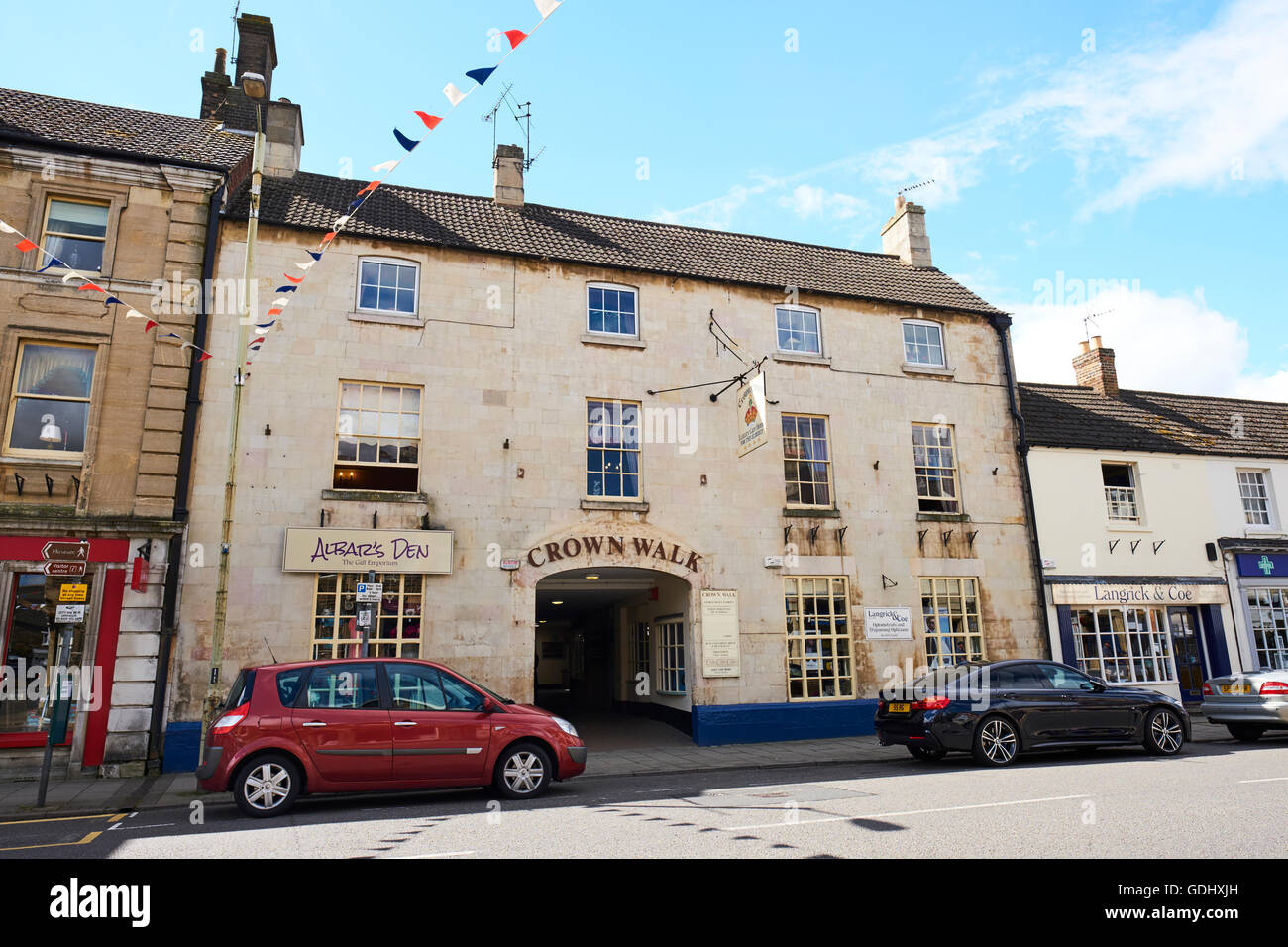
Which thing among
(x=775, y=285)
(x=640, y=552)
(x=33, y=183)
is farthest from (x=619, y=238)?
(x=33, y=183)

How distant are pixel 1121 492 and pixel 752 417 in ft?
36.0

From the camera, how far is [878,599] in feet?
55.3

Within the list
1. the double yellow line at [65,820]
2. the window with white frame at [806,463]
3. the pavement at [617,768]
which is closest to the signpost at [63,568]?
the pavement at [617,768]

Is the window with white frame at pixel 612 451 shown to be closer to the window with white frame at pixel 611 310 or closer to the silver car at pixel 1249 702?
the window with white frame at pixel 611 310

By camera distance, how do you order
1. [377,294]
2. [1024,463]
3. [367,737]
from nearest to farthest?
[367,737], [377,294], [1024,463]

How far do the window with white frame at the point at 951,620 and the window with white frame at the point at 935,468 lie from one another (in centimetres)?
170

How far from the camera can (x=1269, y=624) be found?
19828 millimetres

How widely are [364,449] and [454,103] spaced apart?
7.57 m

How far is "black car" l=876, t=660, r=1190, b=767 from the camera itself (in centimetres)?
1162

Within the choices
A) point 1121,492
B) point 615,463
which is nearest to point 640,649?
point 615,463

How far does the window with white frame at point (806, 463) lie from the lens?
1712 cm

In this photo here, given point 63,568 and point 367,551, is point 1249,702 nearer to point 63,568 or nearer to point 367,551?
point 367,551

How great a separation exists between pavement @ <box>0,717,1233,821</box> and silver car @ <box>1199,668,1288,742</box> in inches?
21.8
